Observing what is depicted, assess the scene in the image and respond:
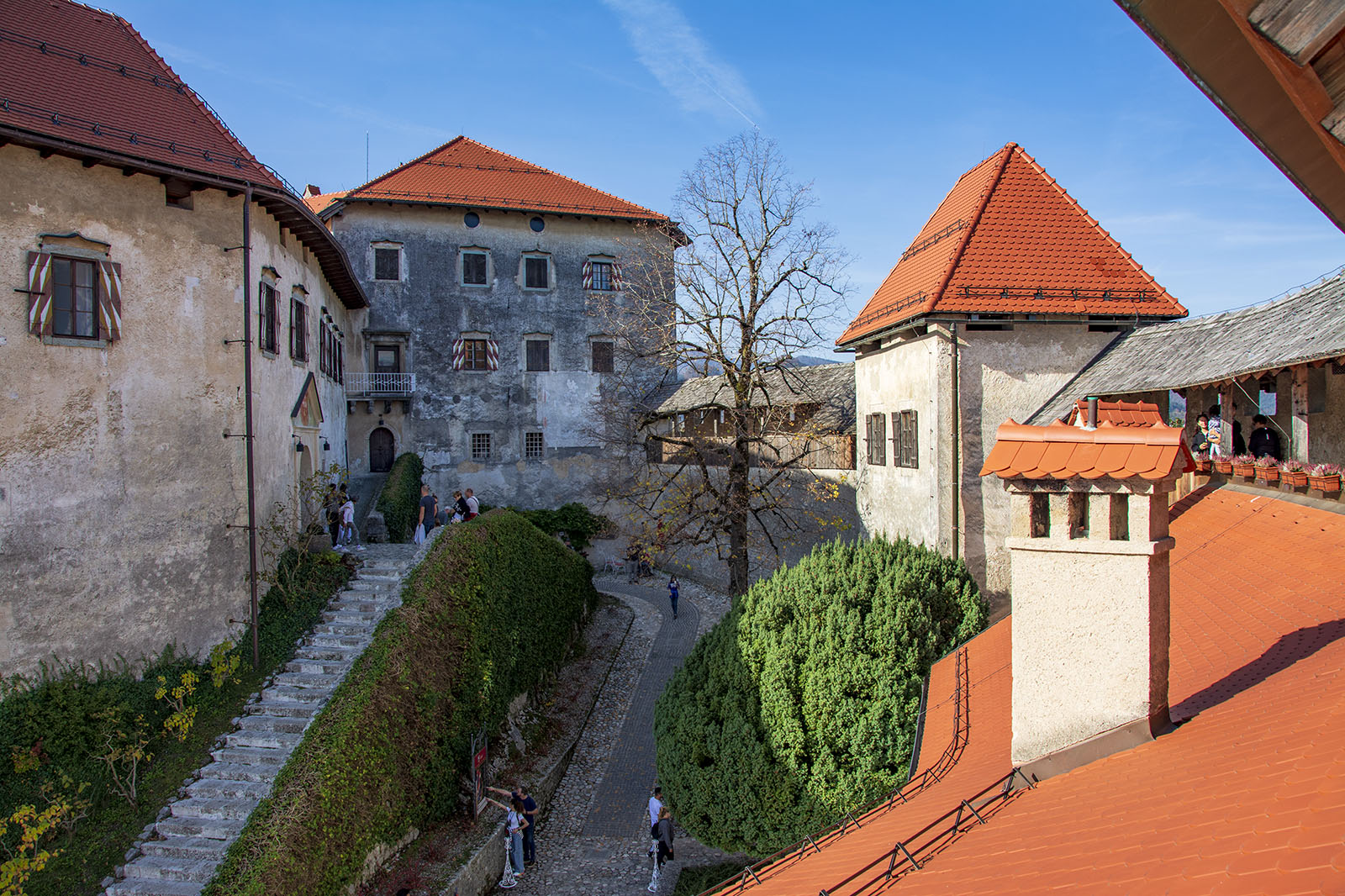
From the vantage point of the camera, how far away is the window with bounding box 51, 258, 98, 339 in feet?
40.9

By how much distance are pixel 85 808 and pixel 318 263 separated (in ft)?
48.9

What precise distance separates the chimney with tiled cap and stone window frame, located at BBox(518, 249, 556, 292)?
29.2 meters

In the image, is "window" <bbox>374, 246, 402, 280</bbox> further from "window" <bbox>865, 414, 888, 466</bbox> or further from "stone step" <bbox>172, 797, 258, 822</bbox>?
"stone step" <bbox>172, 797, 258, 822</bbox>

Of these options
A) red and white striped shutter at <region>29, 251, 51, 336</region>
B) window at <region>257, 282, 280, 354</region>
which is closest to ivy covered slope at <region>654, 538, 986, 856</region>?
window at <region>257, 282, 280, 354</region>

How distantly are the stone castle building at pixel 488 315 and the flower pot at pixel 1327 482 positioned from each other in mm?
25330

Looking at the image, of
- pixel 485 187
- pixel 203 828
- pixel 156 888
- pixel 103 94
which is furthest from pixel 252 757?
pixel 485 187

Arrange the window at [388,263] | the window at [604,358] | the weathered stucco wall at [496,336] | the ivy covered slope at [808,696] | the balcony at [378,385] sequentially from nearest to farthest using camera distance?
the ivy covered slope at [808,696] < the balcony at [378,385] < the window at [388,263] < the weathered stucco wall at [496,336] < the window at [604,358]

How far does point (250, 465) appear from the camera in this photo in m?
14.6

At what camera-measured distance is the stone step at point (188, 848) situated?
10875 mm

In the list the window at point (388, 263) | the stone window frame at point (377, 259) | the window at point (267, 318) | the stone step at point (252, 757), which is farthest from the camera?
the window at point (388, 263)

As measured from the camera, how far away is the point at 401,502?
78.5 ft

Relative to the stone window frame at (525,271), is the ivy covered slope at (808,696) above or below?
below

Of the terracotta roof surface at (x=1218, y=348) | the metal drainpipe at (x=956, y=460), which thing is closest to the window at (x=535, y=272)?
the metal drainpipe at (x=956, y=460)

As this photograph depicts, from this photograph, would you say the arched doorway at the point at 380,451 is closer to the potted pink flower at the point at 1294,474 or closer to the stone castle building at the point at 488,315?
the stone castle building at the point at 488,315
